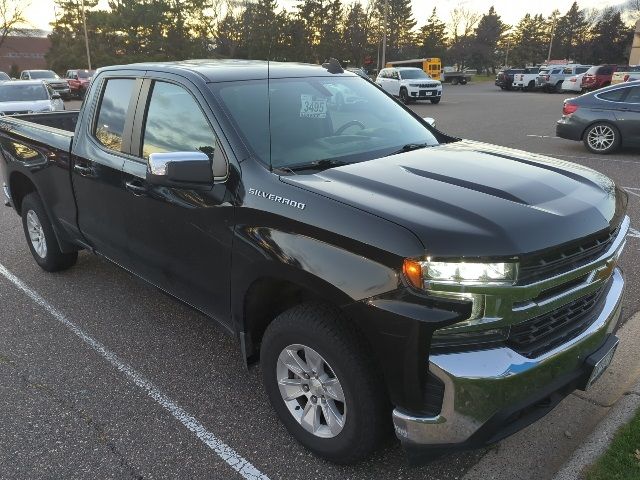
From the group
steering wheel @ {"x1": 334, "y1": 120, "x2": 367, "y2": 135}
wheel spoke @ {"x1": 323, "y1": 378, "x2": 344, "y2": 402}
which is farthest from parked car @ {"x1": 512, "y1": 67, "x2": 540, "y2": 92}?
wheel spoke @ {"x1": 323, "y1": 378, "x2": 344, "y2": 402}

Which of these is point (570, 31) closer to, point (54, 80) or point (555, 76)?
point (555, 76)

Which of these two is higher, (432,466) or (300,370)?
(300,370)

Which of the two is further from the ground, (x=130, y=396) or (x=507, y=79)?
(x=507, y=79)

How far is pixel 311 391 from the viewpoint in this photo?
2668mm

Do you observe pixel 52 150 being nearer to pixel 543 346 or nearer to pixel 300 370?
pixel 300 370

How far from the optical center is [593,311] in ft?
8.46

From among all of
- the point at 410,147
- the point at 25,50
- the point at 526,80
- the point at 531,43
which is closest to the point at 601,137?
the point at 410,147

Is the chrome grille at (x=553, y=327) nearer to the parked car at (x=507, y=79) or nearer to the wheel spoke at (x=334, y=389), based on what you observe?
the wheel spoke at (x=334, y=389)

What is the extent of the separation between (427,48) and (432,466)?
84.7m

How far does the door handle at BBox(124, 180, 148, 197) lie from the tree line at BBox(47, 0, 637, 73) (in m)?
15.2

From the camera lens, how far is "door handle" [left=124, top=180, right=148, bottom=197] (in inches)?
132

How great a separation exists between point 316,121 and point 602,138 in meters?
9.34

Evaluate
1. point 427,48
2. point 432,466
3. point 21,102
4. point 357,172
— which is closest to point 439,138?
point 357,172

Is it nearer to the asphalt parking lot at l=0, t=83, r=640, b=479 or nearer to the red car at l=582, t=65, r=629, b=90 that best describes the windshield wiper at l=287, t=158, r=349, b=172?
the asphalt parking lot at l=0, t=83, r=640, b=479
